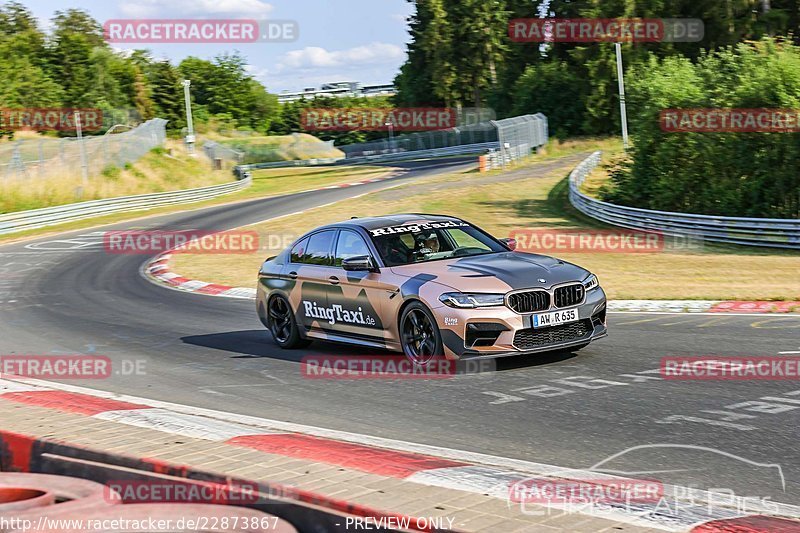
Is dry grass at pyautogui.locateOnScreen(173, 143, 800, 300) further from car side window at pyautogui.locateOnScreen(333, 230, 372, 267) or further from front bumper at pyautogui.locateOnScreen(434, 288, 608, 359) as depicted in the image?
front bumper at pyautogui.locateOnScreen(434, 288, 608, 359)

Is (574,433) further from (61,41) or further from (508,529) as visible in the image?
(61,41)

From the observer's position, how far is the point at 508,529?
4.11m

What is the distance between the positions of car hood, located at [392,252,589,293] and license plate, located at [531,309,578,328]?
292 millimetres

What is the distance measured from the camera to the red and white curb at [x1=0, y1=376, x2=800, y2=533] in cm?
445

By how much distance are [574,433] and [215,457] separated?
2.80 meters

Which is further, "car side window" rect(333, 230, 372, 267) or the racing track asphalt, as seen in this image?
"car side window" rect(333, 230, 372, 267)

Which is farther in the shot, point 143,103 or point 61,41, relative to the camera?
point 143,103

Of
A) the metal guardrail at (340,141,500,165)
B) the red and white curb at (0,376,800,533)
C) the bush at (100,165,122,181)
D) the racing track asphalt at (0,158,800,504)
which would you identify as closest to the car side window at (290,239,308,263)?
the racing track asphalt at (0,158,800,504)

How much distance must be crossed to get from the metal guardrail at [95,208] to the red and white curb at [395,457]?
29986mm

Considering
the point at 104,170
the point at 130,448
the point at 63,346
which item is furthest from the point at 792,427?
the point at 104,170

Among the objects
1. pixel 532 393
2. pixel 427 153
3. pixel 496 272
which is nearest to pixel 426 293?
pixel 496 272

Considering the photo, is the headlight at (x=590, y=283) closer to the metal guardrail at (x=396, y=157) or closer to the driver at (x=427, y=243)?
the driver at (x=427, y=243)

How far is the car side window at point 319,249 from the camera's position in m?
11.6

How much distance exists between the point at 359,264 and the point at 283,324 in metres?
2.00
